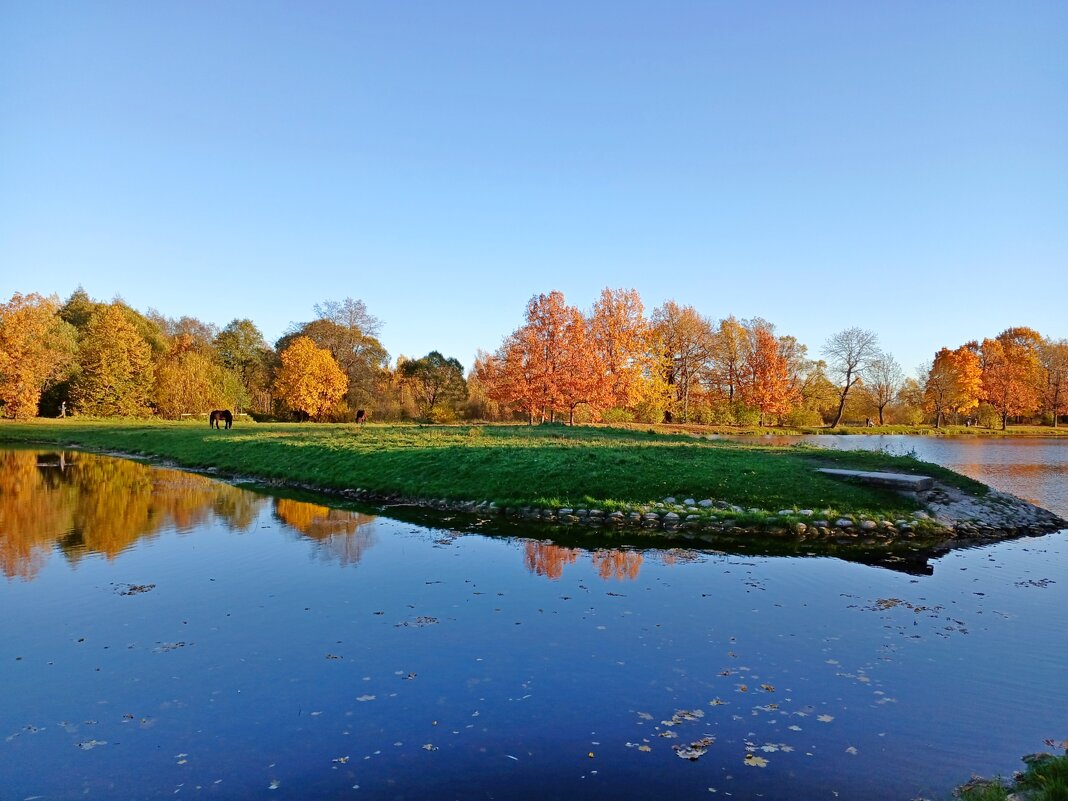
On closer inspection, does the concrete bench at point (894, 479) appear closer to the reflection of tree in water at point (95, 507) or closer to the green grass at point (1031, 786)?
the green grass at point (1031, 786)

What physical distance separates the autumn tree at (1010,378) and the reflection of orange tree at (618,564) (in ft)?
244

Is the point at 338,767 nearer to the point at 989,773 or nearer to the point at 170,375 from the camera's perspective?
the point at 989,773

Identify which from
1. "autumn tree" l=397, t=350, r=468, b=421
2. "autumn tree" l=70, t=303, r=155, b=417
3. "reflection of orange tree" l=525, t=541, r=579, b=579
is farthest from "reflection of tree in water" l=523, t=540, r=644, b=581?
"autumn tree" l=70, t=303, r=155, b=417

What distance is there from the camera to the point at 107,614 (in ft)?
32.5

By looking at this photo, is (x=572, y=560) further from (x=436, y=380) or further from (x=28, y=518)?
(x=436, y=380)

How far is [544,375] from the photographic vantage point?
155ft

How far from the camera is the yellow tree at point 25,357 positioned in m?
Answer: 56.5

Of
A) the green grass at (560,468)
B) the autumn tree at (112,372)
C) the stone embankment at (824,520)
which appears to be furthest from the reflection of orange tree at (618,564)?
the autumn tree at (112,372)

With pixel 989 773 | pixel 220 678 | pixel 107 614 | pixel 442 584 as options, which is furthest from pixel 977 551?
pixel 107 614

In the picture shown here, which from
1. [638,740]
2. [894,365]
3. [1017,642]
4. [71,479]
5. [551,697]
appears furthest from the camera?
[894,365]

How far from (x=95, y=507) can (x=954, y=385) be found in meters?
80.9

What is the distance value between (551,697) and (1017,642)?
6.89 meters

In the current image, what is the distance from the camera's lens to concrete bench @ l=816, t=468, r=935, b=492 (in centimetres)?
1853

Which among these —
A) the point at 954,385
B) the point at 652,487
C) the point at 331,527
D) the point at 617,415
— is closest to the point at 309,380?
the point at 617,415
